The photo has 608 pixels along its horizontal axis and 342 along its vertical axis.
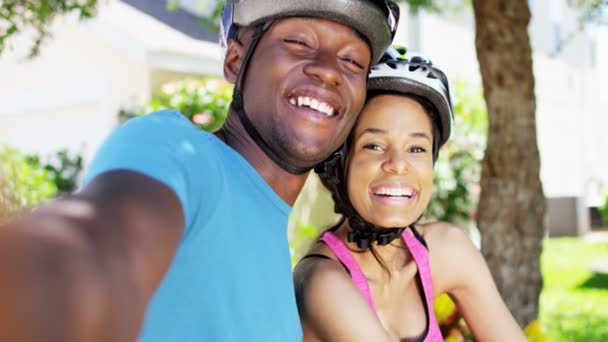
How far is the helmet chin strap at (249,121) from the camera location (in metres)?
1.83

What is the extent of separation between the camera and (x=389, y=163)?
271 cm

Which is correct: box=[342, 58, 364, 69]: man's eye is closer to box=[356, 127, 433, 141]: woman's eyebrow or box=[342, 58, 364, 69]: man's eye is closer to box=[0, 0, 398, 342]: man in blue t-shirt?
box=[0, 0, 398, 342]: man in blue t-shirt

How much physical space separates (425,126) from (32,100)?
11.6 metres

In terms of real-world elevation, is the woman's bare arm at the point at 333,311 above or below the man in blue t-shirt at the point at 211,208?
below

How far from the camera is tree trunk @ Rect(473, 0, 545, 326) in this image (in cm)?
584

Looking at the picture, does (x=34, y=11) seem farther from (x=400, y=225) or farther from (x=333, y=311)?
(x=333, y=311)

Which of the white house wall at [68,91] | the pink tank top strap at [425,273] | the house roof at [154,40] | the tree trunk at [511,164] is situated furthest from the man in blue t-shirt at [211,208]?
the white house wall at [68,91]

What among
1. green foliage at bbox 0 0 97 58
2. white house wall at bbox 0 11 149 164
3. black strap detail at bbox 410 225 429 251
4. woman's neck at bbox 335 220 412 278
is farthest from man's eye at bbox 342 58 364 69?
white house wall at bbox 0 11 149 164

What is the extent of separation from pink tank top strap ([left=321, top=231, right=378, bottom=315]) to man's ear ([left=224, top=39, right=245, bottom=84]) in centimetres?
84

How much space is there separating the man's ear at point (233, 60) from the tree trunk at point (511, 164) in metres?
4.10

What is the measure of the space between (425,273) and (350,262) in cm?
28

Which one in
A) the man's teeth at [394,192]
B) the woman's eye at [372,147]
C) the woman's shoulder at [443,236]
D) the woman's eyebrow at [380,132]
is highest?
the woman's eyebrow at [380,132]

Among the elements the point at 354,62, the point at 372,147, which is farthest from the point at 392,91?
the point at 354,62

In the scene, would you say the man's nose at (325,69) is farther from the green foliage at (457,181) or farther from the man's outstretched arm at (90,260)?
the green foliage at (457,181)
